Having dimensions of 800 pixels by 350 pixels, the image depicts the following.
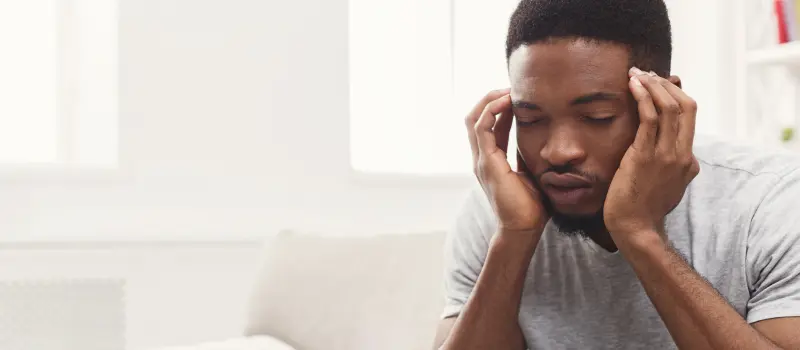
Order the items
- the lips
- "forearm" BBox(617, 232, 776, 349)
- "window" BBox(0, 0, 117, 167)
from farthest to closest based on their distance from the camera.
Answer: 1. "window" BBox(0, 0, 117, 167)
2. the lips
3. "forearm" BBox(617, 232, 776, 349)

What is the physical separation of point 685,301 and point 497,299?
0.92 feet

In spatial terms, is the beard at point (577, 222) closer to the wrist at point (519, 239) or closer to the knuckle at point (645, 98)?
the wrist at point (519, 239)

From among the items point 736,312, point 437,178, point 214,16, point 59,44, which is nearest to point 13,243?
point 59,44

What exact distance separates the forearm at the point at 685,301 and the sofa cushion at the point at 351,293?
21.4 inches

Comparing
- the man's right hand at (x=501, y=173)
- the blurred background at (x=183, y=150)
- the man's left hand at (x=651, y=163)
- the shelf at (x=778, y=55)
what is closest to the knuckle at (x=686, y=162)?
the man's left hand at (x=651, y=163)

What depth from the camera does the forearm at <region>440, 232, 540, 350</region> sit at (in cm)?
125

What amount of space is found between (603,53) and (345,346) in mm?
741

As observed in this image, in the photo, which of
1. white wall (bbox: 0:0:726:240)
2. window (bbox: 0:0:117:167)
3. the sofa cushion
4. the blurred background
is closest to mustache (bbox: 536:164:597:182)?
the sofa cushion

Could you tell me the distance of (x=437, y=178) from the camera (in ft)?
9.39

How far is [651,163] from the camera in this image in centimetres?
115

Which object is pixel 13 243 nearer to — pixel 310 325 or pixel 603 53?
pixel 310 325

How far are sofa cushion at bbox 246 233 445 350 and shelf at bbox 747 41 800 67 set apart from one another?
4.90 feet

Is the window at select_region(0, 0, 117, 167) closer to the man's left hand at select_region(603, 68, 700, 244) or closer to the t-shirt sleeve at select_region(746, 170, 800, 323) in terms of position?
the man's left hand at select_region(603, 68, 700, 244)

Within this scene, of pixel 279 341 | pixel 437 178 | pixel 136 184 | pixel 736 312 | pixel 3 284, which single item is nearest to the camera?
pixel 736 312
